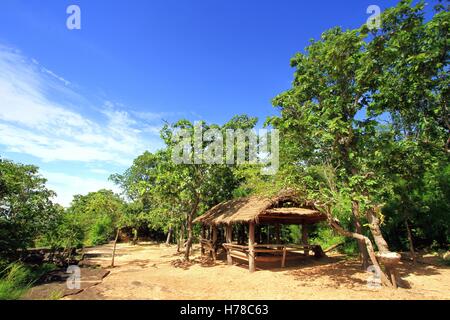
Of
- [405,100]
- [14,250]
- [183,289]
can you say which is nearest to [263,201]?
[183,289]

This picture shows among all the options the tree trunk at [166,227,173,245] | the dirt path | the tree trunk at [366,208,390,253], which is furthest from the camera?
the tree trunk at [166,227,173,245]

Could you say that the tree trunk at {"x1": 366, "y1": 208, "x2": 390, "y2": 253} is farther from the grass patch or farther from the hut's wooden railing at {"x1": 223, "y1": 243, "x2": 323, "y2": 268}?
the grass patch

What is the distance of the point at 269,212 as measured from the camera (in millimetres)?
12203

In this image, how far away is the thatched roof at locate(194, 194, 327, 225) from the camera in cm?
1202

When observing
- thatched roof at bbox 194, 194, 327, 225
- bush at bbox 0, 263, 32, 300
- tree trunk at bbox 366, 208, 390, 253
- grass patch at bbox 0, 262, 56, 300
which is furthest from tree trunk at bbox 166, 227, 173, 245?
tree trunk at bbox 366, 208, 390, 253

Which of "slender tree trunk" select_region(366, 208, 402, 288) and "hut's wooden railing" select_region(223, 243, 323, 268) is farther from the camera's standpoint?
"hut's wooden railing" select_region(223, 243, 323, 268)

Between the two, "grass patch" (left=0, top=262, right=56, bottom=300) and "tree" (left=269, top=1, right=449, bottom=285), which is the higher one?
"tree" (left=269, top=1, right=449, bottom=285)

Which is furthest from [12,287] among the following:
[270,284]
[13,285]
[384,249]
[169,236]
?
[169,236]

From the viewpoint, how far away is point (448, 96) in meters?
10.3

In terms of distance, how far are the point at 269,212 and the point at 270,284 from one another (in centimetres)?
328

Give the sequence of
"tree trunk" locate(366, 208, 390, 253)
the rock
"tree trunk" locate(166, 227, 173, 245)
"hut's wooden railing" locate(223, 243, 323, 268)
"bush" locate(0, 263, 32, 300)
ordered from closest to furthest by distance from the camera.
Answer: "bush" locate(0, 263, 32, 300) → the rock → "tree trunk" locate(366, 208, 390, 253) → "hut's wooden railing" locate(223, 243, 323, 268) → "tree trunk" locate(166, 227, 173, 245)

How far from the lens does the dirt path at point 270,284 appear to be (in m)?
8.24

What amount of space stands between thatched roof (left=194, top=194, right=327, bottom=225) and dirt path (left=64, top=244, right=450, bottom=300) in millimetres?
2382
